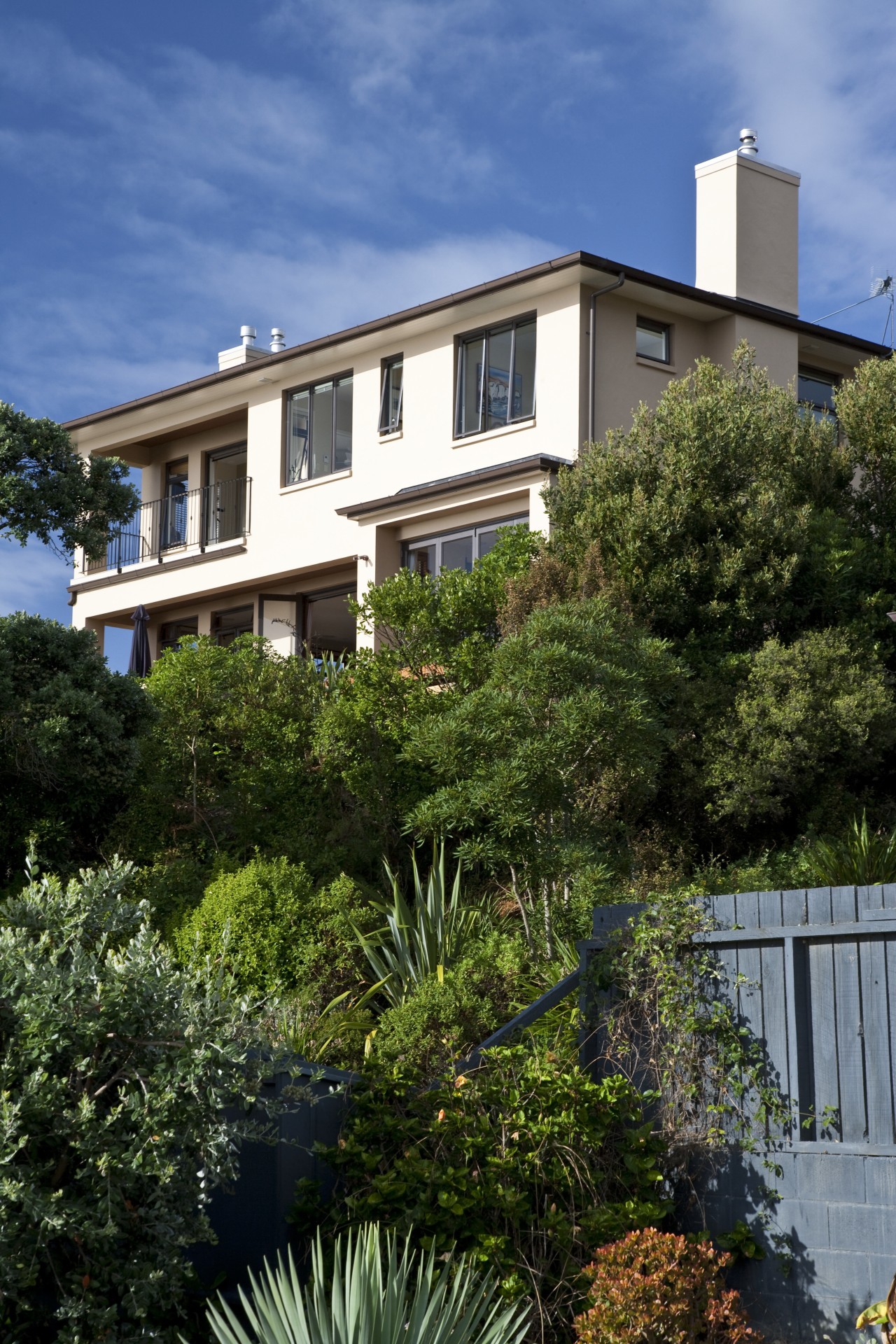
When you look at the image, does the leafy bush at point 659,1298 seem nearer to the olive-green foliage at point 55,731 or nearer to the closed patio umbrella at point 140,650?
the olive-green foliage at point 55,731

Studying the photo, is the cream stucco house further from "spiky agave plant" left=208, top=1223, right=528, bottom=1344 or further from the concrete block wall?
"spiky agave plant" left=208, top=1223, right=528, bottom=1344

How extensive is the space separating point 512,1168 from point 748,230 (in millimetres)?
18388

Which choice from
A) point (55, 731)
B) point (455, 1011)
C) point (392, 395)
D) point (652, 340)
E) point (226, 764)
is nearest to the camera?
point (455, 1011)

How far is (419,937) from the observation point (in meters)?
11.0

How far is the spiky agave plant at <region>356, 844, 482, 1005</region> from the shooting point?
10.9 m

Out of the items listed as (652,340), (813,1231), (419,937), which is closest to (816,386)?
(652,340)

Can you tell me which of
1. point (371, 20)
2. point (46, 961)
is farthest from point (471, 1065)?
point (371, 20)

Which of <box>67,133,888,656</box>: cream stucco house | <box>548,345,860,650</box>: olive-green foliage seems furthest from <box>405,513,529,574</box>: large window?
<box>548,345,860,650</box>: olive-green foliage

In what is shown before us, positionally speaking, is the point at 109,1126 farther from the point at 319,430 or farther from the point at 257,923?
the point at 319,430

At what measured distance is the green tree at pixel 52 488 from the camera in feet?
39.6

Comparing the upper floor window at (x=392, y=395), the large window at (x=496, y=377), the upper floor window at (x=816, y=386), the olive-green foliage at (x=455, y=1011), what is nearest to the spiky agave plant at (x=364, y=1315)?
the olive-green foliage at (x=455, y=1011)

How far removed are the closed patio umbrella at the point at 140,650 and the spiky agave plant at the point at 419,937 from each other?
31.6 feet

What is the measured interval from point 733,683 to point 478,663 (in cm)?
238

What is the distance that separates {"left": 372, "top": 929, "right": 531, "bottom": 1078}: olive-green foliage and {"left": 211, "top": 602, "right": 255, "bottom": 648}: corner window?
15841mm
